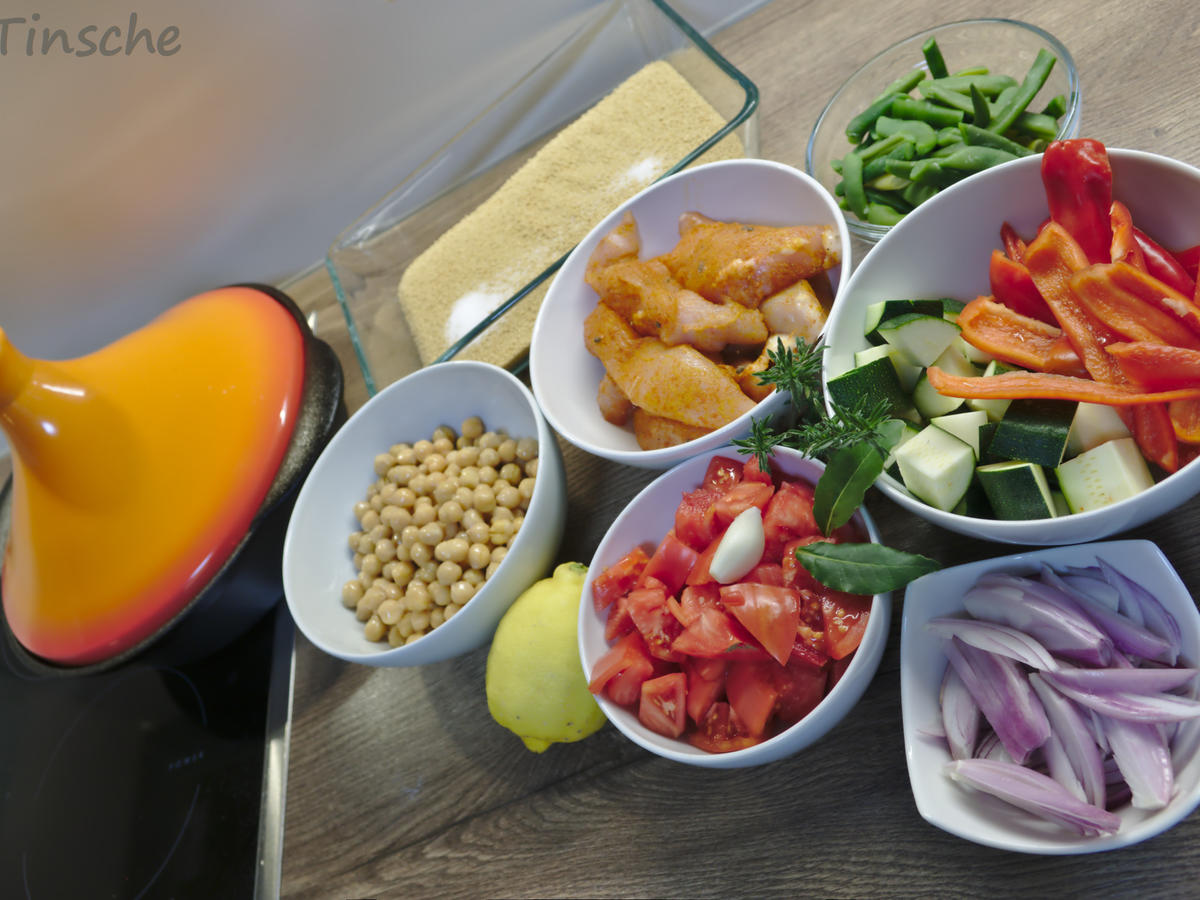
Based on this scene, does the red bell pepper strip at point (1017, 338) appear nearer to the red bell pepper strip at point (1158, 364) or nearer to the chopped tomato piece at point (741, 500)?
the red bell pepper strip at point (1158, 364)

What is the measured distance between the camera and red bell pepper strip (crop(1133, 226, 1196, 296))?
0.90m

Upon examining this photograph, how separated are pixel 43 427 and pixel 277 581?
47cm

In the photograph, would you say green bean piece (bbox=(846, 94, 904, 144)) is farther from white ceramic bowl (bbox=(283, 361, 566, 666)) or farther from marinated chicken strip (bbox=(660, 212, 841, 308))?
white ceramic bowl (bbox=(283, 361, 566, 666))

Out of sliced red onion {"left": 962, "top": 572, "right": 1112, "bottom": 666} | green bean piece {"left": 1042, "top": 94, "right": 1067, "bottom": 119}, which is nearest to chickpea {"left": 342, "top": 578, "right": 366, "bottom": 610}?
sliced red onion {"left": 962, "top": 572, "right": 1112, "bottom": 666}

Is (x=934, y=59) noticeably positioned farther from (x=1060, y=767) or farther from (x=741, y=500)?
(x=1060, y=767)

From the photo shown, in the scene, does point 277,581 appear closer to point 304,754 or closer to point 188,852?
point 304,754

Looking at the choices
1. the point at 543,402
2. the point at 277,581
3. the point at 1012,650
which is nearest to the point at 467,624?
the point at 543,402

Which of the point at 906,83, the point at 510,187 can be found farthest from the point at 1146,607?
the point at 510,187

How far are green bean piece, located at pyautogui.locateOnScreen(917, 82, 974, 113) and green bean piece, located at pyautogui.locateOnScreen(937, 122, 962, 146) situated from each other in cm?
4

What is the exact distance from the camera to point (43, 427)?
4.58 ft

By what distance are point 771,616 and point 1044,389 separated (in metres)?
0.38

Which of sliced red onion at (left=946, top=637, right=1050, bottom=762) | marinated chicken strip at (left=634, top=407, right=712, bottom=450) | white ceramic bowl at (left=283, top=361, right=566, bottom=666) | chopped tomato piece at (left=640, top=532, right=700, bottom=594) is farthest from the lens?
white ceramic bowl at (left=283, top=361, right=566, bottom=666)

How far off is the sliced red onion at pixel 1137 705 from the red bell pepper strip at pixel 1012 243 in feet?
1.67

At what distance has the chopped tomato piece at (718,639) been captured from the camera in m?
0.98
